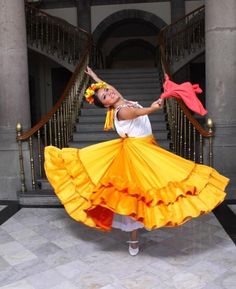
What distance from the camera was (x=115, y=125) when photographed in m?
3.26

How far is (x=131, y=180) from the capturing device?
9.97 feet

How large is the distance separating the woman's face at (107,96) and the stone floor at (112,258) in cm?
137

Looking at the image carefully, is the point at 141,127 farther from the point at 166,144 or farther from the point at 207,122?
the point at 166,144

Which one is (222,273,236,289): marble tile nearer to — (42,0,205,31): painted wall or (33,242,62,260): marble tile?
(33,242,62,260): marble tile

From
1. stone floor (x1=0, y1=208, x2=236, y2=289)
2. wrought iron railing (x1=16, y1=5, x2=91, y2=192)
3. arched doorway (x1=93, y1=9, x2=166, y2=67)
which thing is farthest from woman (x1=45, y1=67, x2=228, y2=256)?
arched doorway (x1=93, y1=9, x2=166, y2=67)

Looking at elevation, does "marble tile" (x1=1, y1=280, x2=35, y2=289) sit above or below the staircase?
below

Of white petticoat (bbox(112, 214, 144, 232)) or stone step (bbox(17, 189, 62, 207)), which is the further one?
stone step (bbox(17, 189, 62, 207))

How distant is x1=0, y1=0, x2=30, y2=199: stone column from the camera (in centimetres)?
536

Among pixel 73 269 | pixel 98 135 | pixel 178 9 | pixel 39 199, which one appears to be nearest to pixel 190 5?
pixel 178 9

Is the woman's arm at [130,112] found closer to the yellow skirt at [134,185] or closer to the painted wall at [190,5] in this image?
the yellow skirt at [134,185]

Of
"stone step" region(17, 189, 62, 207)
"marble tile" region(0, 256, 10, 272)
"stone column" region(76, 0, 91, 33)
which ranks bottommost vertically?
"marble tile" region(0, 256, 10, 272)

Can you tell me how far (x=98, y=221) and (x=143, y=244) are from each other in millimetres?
710

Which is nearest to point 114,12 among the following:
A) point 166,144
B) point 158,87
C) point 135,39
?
point 135,39

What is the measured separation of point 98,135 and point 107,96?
3.17m
